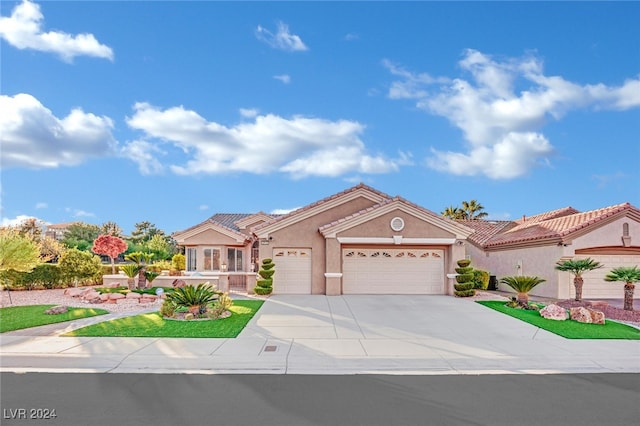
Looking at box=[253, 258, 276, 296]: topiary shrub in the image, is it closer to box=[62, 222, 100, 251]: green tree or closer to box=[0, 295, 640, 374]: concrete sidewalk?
box=[0, 295, 640, 374]: concrete sidewalk

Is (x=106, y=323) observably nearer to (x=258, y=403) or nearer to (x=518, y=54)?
(x=258, y=403)

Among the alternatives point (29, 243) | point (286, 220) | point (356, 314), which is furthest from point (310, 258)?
point (29, 243)

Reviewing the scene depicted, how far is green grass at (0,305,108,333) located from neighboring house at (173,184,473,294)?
8307mm

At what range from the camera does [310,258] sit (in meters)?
21.8

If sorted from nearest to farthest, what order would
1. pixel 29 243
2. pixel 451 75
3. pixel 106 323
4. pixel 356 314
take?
pixel 106 323 < pixel 356 314 < pixel 29 243 < pixel 451 75

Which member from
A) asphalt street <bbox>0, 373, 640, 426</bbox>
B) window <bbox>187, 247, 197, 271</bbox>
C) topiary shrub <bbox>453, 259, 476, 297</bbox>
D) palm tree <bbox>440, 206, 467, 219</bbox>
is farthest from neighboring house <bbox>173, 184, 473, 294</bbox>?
palm tree <bbox>440, 206, 467, 219</bbox>

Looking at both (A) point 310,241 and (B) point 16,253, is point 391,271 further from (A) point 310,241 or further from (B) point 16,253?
(B) point 16,253

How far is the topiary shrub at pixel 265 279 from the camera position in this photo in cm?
2064

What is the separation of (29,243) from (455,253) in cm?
1949

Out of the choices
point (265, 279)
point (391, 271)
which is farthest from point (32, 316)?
point (391, 271)

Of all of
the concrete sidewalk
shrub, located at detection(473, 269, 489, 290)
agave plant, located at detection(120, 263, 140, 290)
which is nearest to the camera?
the concrete sidewalk

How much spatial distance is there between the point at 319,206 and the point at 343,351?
491 inches

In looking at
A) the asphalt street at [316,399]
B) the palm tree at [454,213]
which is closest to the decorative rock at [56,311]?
the asphalt street at [316,399]

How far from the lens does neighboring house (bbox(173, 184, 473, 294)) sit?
2136 cm
